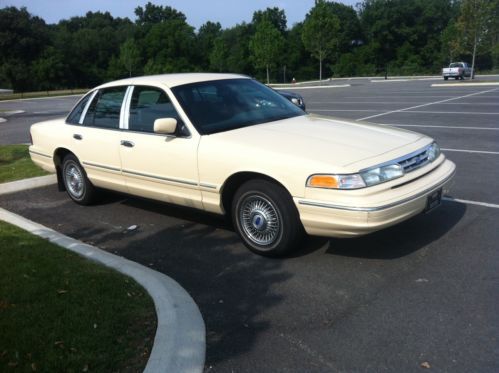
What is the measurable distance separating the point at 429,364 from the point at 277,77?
64.3 meters

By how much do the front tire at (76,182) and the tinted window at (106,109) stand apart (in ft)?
2.01

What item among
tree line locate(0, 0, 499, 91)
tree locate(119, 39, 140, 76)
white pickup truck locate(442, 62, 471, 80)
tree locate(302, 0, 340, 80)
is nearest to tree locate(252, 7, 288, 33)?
tree line locate(0, 0, 499, 91)

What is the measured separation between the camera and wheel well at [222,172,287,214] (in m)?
4.61

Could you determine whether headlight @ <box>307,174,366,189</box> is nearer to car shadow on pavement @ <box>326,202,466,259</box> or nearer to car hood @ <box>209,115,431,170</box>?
car hood @ <box>209,115,431,170</box>

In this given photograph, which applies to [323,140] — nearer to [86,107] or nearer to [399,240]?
[399,240]

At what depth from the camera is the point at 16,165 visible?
31.2 feet

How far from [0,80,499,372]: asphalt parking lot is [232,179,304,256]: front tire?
0.51 ft

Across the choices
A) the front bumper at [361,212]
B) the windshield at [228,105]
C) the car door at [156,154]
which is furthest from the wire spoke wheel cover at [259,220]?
the windshield at [228,105]

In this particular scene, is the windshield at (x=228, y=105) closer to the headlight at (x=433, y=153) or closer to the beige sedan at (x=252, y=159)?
the beige sedan at (x=252, y=159)

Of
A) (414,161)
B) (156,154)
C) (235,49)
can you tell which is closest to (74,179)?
(156,154)

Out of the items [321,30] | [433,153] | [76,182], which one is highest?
[321,30]

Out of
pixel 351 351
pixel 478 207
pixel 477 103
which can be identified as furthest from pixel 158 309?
pixel 477 103

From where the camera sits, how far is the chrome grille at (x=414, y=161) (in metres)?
4.40

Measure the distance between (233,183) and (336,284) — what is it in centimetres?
136
